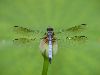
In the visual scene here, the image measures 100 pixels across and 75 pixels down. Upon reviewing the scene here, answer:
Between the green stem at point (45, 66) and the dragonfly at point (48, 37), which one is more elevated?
the dragonfly at point (48, 37)

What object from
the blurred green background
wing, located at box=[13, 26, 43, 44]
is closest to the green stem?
the blurred green background

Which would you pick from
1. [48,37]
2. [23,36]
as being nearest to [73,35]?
[48,37]

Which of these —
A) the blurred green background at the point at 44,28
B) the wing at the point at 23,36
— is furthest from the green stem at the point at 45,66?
the wing at the point at 23,36

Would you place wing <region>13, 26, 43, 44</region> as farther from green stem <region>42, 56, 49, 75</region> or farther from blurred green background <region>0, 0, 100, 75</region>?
green stem <region>42, 56, 49, 75</region>

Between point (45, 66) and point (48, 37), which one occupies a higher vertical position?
point (48, 37)

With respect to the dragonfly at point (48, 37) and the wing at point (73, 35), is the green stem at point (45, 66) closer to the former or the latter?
the dragonfly at point (48, 37)

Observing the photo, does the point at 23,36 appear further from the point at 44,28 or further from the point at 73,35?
the point at 73,35

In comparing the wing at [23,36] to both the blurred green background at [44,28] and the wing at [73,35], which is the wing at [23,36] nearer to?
the blurred green background at [44,28]
